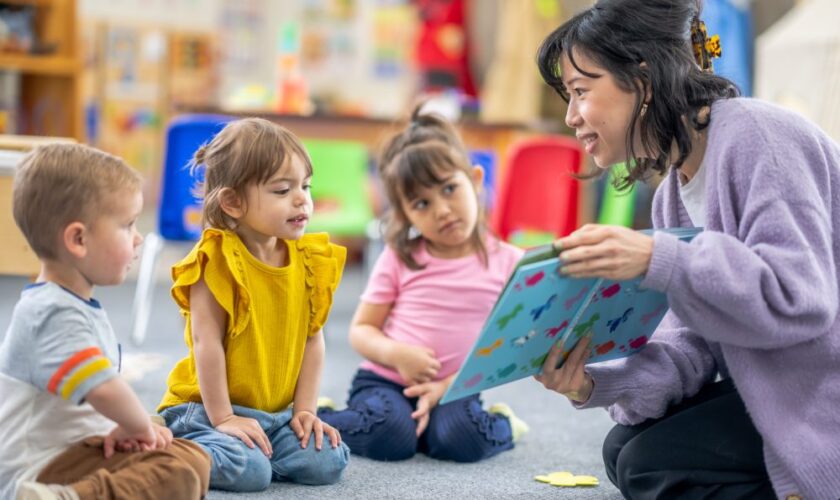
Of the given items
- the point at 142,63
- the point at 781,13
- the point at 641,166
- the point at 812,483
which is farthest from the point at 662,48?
the point at 142,63

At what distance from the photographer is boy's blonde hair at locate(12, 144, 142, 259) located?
1.11m

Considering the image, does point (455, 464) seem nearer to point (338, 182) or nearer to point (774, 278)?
point (774, 278)

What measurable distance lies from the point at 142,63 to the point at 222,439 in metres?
3.64

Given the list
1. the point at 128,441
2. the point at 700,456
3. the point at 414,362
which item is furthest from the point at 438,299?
the point at 128,441

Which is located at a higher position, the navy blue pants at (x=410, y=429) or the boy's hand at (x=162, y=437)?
the boy's hand at (x=162, y=437)

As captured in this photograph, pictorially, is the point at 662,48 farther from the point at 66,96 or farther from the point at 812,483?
the point at 66,96

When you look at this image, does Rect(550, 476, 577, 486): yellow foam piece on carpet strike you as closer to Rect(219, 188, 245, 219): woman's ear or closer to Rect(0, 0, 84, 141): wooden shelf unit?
Rect(219, 188, 245, 219): woman's ear

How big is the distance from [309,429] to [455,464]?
0.31 meters

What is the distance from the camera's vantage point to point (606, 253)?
1097 mm

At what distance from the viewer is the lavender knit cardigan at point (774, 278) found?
110 cm

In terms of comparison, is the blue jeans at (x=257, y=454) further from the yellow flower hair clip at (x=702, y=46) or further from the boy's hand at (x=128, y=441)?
the yellow flower hair clip at (x=702, y=46)

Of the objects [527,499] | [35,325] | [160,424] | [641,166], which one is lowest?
[527,499]

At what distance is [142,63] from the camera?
4664 mm

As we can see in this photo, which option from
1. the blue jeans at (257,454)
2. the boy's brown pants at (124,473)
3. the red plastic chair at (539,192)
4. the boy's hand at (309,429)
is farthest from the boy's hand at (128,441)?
the red plastic chair at (539,192)
